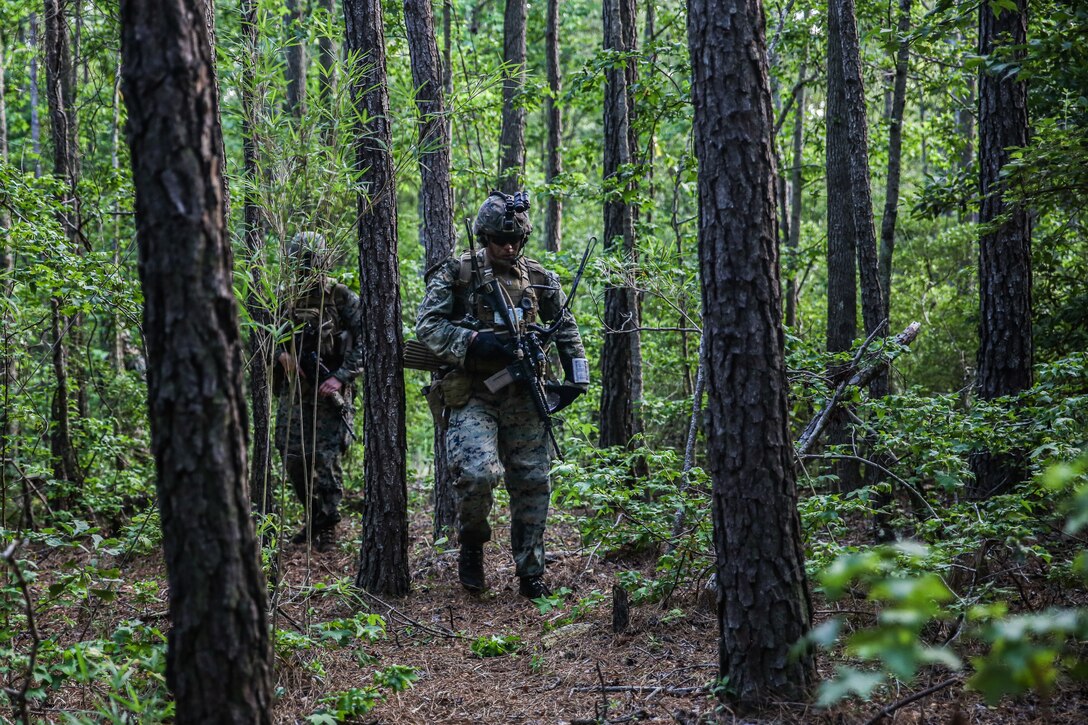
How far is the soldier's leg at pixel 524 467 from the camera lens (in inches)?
228

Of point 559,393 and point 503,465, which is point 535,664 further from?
point 559,393

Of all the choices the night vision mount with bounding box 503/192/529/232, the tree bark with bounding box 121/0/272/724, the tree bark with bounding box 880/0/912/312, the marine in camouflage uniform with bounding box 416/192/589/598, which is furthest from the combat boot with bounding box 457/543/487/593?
the tree bark with bounding box 880/0/912/312

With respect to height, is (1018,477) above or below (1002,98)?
below

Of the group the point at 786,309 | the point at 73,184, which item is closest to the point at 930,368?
the point at 786,309

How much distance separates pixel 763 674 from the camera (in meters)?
3.12

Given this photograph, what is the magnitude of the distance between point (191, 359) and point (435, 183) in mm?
5092

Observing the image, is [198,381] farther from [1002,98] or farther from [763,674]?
[1002,98]

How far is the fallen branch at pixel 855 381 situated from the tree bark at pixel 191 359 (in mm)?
3617

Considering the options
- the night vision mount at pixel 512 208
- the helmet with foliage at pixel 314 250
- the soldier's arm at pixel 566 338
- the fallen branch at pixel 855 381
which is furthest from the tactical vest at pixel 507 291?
the fallen branch at pixel 855 381

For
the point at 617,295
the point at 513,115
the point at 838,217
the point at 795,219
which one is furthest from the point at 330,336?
the point at 795,219

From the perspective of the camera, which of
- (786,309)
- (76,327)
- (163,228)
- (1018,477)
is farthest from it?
(786,309)

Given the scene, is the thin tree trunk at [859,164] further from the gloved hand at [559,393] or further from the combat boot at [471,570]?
the combat boot at [471,570]

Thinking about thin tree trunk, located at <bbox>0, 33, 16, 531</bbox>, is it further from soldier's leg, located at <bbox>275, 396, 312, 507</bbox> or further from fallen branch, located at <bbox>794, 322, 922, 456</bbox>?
fallen branch, located at <bbox>794, 322, 922, 456</bbox>

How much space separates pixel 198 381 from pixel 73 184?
6.48 meters
